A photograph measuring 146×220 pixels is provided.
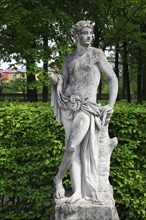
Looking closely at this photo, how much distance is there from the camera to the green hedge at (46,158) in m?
5.98

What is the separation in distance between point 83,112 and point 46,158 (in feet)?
7.33

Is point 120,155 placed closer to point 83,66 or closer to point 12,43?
point 83,66

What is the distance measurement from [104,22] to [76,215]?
31.9ft

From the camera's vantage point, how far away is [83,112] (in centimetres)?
416

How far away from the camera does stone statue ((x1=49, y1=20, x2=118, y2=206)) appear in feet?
13.6

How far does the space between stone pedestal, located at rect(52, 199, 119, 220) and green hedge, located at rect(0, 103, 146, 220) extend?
1.79 m

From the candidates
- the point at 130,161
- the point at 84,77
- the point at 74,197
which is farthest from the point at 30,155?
the point at 84,77

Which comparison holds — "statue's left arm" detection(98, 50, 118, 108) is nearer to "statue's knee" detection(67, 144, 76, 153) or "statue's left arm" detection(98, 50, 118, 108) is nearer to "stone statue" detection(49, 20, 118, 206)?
"stone statue" detection(49, 20, 118, 206)

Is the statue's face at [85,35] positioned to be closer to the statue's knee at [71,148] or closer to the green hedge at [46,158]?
the statue's knee at [71,148]

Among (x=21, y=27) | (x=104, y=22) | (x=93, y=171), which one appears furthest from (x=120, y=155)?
(x=104, y=22)

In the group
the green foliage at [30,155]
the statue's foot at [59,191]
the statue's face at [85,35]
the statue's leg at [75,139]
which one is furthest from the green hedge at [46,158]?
the statue's face at [85,35]

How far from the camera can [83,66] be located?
13.9ft

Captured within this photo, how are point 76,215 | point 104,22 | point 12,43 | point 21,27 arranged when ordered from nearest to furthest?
point 76,215 < point 21,27 < point 12,43 < point 104,22

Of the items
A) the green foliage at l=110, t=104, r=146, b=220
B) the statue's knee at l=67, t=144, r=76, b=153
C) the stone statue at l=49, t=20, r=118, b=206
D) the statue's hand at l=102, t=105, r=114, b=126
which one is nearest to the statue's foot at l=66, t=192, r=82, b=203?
the stone statue at l=49, t=20, r=118, b=206
